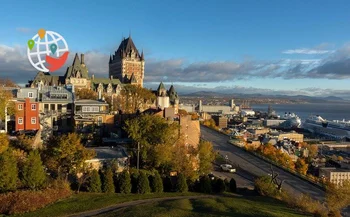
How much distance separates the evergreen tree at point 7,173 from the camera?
2312 cm

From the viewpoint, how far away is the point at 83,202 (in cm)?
2278

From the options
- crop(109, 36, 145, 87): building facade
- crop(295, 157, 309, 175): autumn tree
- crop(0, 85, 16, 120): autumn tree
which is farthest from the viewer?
crop(109, 36, 145, 87): building facade

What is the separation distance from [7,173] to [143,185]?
10.3 m

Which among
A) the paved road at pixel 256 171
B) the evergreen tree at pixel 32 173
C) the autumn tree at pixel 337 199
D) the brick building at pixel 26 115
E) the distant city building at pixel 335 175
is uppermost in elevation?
the brick building at pixel 26 115

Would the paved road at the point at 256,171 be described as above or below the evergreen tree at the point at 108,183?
below

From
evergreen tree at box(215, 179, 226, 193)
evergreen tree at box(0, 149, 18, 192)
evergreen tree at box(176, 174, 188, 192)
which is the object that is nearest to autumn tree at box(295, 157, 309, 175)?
evergreen tree at box(215, 179, 226, 193)

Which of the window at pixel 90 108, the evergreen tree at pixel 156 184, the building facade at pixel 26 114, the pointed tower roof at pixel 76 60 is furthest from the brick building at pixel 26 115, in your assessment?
the pointed tower roof at pixel 76 60

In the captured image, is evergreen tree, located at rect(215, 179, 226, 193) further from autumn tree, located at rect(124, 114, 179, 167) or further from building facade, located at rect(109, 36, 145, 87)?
building facade, located at rect(109, 36, 145, 87)

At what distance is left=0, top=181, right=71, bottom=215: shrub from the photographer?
2077cm

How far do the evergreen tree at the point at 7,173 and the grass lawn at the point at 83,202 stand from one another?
3.82 metres

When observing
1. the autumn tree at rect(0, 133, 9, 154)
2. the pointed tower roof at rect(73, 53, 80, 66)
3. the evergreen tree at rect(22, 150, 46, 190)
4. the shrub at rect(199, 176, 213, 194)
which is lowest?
the shrub at rect(199, 176, 213, 194)

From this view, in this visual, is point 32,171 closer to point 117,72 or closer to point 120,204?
point 120,204

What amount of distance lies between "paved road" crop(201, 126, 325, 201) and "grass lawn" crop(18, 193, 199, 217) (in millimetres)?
18746

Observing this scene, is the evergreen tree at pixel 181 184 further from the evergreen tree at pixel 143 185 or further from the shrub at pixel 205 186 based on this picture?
the evergreen tree at pixel 143 185
